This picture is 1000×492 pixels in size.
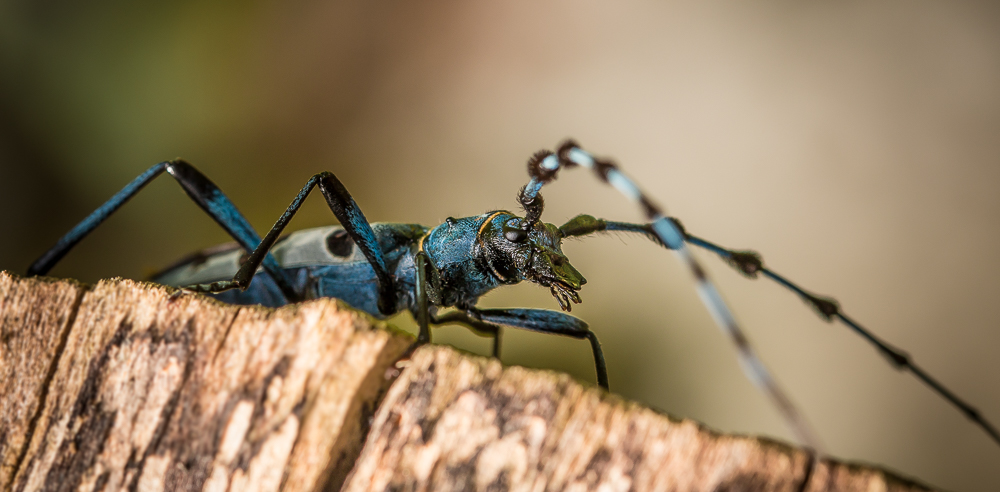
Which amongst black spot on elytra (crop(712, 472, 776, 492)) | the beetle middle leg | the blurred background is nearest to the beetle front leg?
the beetle middle leg

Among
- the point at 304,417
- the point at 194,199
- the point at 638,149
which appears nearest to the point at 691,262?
the point at 304,417

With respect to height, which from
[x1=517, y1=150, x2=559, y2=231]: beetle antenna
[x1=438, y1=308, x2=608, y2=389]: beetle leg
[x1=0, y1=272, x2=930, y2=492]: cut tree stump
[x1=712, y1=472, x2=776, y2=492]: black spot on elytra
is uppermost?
[x1=517, y1=150, x2=559, y2=231]: beetle antenna

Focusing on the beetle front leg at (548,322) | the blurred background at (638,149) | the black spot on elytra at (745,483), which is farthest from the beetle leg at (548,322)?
the blurred background at (638,149)

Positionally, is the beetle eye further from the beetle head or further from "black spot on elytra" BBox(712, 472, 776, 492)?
"black spot on elytra" BBox(712, 472, 776, 492)

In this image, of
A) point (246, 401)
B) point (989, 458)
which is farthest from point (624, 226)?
point (989, 458)

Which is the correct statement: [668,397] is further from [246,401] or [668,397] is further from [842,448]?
[246,401]

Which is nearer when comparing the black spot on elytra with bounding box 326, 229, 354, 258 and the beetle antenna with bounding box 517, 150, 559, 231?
the beetle antenna with bounding box 517, 150, 559, 231

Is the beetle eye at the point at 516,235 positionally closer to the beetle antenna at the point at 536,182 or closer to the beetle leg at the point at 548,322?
the beetle antenna at the point at 536,182
